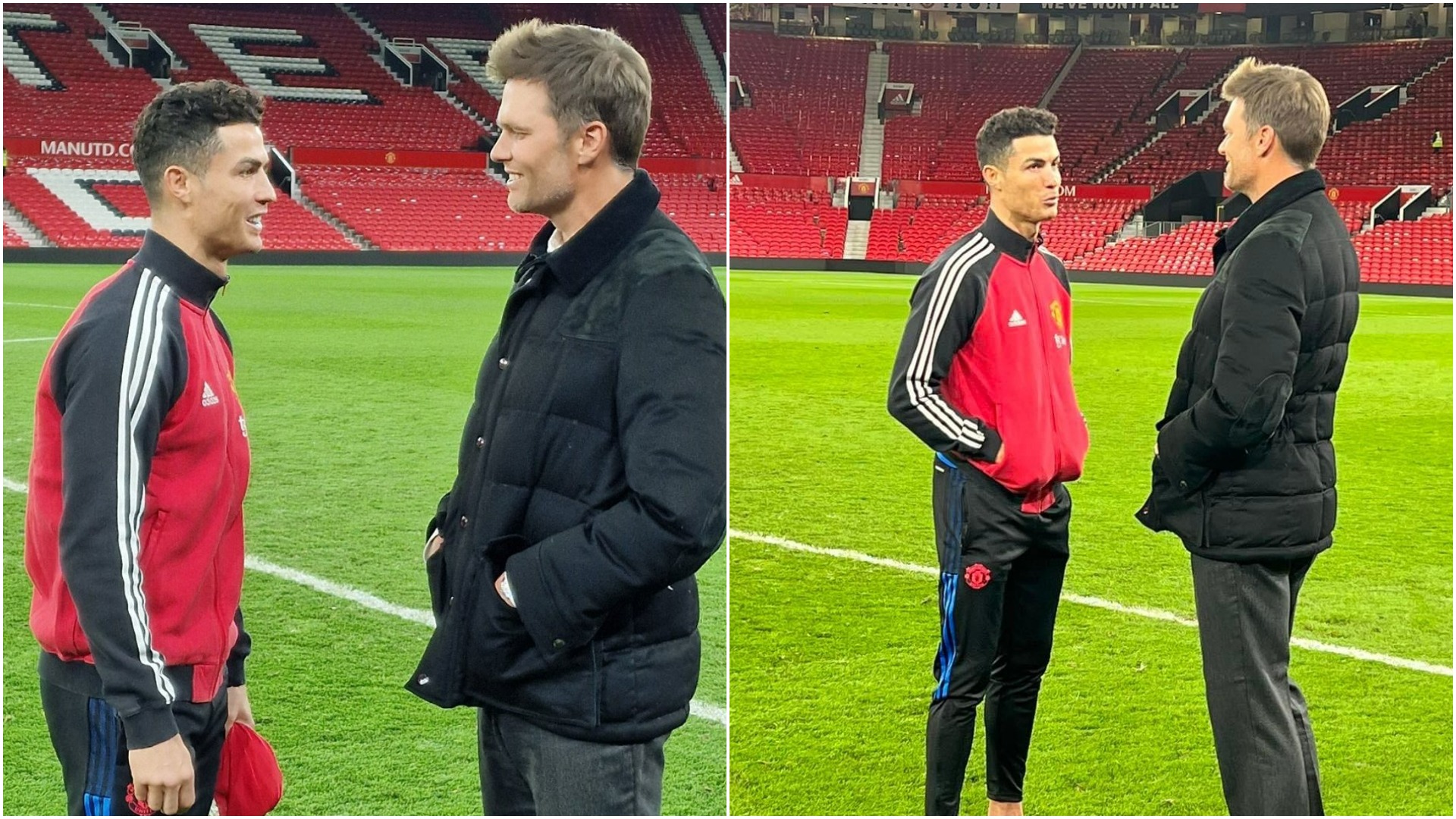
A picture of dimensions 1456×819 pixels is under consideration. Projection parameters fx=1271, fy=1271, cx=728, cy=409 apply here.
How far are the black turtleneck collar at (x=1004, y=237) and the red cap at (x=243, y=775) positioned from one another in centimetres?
147

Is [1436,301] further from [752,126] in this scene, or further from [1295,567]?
[1295,567]

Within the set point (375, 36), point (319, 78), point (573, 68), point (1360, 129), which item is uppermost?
point (375, 36)

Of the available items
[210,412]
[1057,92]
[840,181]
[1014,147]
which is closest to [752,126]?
[1057,92]

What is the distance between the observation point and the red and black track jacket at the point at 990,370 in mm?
2248

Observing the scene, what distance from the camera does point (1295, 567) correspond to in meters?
2.13

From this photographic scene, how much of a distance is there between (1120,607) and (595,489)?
307 cm

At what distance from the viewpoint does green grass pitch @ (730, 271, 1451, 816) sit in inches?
109

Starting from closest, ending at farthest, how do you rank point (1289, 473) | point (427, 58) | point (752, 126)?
point (1289, 473) < point (752, 126) < point (427, 58)

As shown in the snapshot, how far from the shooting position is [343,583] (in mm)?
3996

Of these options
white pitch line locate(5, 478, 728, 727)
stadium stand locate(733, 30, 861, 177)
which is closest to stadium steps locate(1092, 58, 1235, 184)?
stadium stand locate(733, 30, 861, 177)

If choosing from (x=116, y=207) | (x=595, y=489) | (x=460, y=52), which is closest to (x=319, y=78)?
(x=460, y=52)

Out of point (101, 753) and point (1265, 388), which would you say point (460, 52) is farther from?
point (101, 753)

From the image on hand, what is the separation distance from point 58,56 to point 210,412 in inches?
694

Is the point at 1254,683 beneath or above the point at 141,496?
beneath
